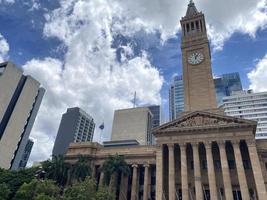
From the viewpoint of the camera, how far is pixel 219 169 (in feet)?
148

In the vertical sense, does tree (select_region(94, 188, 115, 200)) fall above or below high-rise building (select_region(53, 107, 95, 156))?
below

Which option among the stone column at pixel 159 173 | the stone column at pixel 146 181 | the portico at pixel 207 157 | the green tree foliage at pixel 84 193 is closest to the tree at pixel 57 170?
the green tree foliage at pixel 84 193

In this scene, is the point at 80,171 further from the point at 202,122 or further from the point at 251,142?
the point at 251,142

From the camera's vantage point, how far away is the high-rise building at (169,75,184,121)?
546 feet

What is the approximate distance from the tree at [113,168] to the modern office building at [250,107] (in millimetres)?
92557

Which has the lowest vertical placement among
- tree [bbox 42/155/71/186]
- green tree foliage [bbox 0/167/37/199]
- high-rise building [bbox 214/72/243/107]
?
green tree foliage [bbox 0/167/37/199]

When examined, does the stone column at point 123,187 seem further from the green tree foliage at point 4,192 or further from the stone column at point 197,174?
the green tree foliage at point 4,192

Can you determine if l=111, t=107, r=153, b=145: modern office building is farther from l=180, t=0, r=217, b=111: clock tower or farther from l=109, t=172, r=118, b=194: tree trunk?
l=109, t=172, r=118, b=194: tree trunk

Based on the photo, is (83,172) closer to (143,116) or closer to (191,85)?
(191,85)

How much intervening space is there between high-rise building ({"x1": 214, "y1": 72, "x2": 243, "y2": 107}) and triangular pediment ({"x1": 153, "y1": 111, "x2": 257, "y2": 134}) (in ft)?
443

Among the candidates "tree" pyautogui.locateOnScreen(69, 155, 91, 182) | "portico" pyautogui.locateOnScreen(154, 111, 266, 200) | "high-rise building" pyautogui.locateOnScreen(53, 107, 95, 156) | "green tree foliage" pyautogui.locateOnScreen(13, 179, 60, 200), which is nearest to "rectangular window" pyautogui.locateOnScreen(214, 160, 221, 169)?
"portico" pyautogui.locateOnScreen(154, 111, 266, 200)

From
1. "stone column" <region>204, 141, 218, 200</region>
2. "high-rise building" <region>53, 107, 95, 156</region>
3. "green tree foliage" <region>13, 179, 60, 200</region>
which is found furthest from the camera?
"high-rise building" <region>53, 107, 95, 156</region>

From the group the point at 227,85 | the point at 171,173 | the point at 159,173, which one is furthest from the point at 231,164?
the point at 227,85

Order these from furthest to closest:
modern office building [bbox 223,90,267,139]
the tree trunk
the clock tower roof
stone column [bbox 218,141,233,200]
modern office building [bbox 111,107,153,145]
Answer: modern office building [bbox 111,107,153,145] < modern office building [bbox 223,90,267,139] < the clock tower roof < the tree trunk < stone column [bbox 218,141,233,200]
